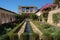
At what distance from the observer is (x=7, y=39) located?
462 cm

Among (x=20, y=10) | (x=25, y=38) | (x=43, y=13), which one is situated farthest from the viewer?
(x=20, y=10)

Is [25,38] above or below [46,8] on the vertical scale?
below

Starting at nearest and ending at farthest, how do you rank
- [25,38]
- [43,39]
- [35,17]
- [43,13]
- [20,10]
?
[25,38]
[43,39]
[43,13]
[35,17]
[20,10]

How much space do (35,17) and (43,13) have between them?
12.8 metres

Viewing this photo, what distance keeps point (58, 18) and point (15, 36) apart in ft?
46.5

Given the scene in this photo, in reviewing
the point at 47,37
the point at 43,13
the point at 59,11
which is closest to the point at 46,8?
the point at 43,13

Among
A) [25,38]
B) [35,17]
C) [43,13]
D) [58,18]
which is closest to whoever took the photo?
[25,38]

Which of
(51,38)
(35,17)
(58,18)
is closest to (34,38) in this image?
(51,38)

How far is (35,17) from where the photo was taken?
1612 inches

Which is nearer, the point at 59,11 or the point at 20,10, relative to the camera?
the point at 59,11

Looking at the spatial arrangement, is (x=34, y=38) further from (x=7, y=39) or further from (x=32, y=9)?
(x=32, y=9)

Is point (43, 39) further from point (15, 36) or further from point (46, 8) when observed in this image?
point (46, 8)

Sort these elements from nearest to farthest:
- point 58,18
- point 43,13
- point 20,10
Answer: point 58,18 < point 43,13 < point 20,10

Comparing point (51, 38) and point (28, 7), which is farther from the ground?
point (28, 7)
